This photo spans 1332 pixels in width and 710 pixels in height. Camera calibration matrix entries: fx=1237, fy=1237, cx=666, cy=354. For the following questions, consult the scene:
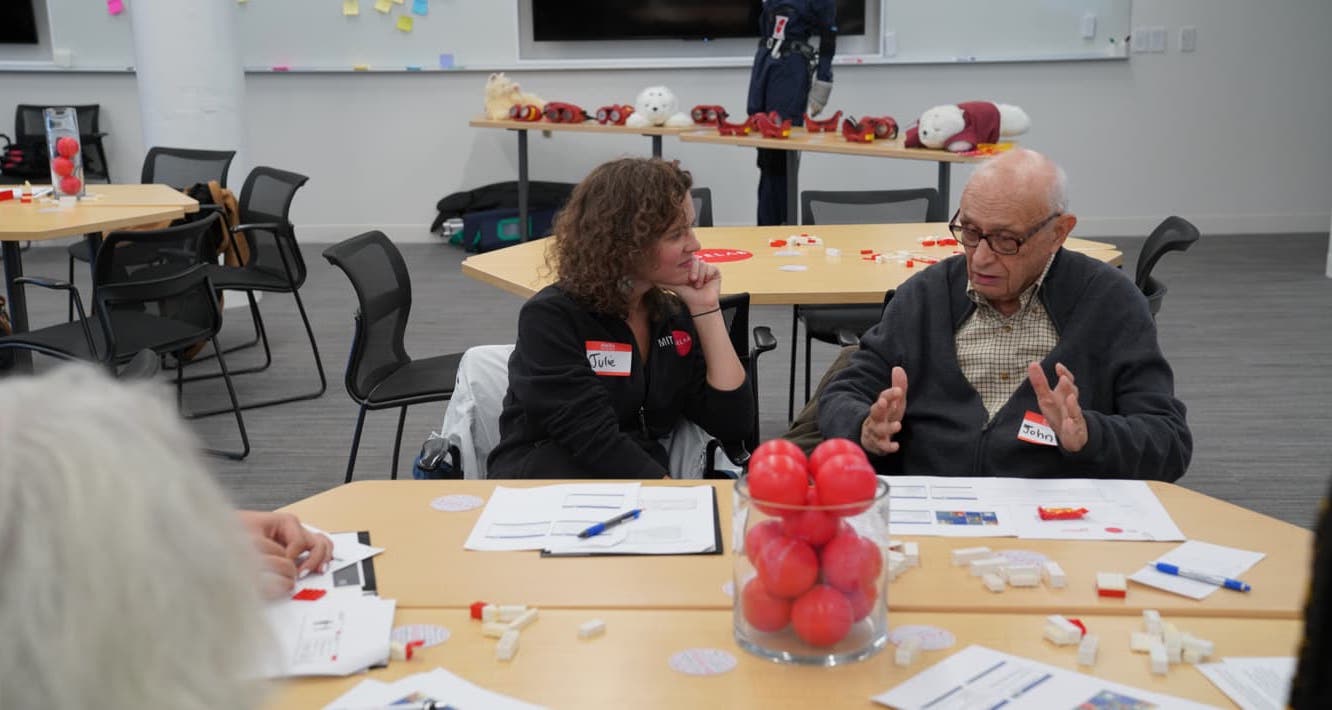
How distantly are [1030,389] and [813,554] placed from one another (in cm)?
110

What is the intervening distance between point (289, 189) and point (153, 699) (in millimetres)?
4641

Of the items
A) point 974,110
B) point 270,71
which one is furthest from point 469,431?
point 270,71

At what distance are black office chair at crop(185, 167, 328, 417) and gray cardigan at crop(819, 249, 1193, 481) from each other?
123 inches

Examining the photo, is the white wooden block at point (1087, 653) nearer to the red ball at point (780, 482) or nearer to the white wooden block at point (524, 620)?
the red ball at point (780, 482)

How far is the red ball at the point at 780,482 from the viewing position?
138cm

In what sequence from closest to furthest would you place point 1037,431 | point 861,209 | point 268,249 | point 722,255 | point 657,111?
point 1037,431 < point 722,255 < point 861,209 < point 268,249 < point 657,111

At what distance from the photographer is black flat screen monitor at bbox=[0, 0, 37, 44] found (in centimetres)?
862

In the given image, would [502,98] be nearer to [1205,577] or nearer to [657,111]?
[657,111]

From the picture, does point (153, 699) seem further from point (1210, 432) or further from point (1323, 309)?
point (1323, 309)

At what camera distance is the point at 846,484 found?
1375mm

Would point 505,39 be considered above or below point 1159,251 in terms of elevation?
above

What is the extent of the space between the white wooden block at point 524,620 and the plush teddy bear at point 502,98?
694 centimetres

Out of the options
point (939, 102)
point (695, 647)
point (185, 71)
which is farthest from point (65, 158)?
point (939, 102)

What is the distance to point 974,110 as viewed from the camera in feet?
19.6
